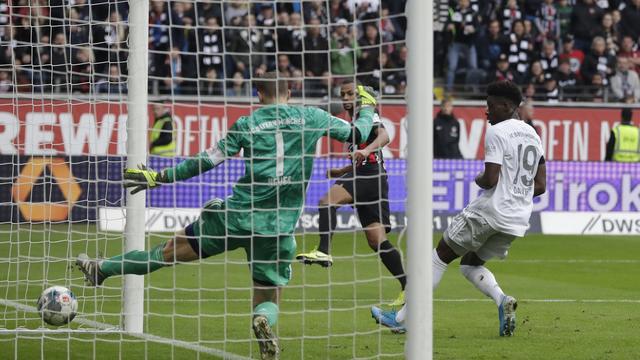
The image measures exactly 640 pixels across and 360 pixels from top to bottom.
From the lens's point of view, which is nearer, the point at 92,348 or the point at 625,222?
the point at 92,348

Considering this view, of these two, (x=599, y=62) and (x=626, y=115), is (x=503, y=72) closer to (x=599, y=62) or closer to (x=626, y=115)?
(x=599, y=62)

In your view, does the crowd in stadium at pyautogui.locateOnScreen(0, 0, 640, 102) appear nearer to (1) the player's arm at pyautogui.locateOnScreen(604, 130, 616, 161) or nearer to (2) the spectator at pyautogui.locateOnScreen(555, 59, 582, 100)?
(2) the spectator at pyautogui.locateOnScreen(555, 59, 582, 100)

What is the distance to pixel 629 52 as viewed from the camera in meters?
25.8

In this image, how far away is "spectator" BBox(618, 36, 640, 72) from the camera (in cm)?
2556

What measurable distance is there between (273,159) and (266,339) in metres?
1.14

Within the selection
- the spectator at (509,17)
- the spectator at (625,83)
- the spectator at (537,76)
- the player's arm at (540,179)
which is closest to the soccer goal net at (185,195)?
the player's arm at (540,179)

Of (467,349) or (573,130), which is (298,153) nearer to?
(467,349)

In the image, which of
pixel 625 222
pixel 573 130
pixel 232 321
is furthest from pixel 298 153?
pixel 573 130

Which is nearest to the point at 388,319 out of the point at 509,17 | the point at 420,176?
the point at 420,176

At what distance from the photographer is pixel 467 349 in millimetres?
8883

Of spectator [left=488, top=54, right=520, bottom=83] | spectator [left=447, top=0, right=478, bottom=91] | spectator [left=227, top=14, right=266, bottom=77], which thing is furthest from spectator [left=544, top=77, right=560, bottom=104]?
spectator [left=227, top=14, right=266, bottom=77]

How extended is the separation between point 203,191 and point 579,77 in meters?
9.37

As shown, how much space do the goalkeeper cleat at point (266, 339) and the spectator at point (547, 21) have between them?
745 inches

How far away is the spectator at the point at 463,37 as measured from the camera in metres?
24.7
